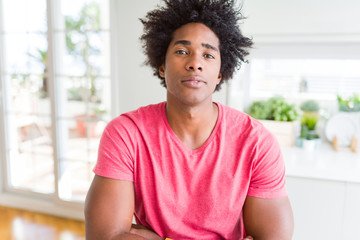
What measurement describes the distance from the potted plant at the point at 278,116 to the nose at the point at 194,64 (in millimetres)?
1224

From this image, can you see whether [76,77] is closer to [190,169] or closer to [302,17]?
[302,17]

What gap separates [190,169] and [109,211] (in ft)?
1.08

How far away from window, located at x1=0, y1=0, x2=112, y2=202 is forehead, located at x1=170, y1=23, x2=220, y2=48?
1621mm

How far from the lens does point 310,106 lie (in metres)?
2.42

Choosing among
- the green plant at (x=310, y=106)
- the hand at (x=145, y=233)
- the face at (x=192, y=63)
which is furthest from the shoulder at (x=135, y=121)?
the green plant at (x=310, y=106)

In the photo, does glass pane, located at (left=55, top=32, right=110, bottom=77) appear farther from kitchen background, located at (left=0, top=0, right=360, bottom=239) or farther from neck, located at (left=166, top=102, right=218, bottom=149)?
neck, located at (left=166, top=102, right=218, bottom=149)

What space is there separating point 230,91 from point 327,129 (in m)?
0.76

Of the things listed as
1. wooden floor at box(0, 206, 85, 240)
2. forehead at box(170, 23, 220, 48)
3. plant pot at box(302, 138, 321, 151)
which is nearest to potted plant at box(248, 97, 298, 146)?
plant pot at box(302, 138, 321, 151)

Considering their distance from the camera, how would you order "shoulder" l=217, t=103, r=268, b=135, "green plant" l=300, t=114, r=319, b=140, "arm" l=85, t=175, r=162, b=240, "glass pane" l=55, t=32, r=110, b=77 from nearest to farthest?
"arm" l=85, t=175, r=162, b=240 → "shoulder" l=217, t=103, r=268, b=135 → "green plant" l=300, t=114, r=319, b=140 → "glass pane" l=55, t=32, r=110, b=77

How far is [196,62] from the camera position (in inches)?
47.5

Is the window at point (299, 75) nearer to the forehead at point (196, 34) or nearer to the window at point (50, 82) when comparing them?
the forehead at point (196, 34)

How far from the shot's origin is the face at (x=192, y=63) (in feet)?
3.96

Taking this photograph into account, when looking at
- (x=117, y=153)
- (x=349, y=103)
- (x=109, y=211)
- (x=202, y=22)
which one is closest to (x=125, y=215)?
(x=109, y=211)

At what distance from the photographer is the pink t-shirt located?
1.21 metres
